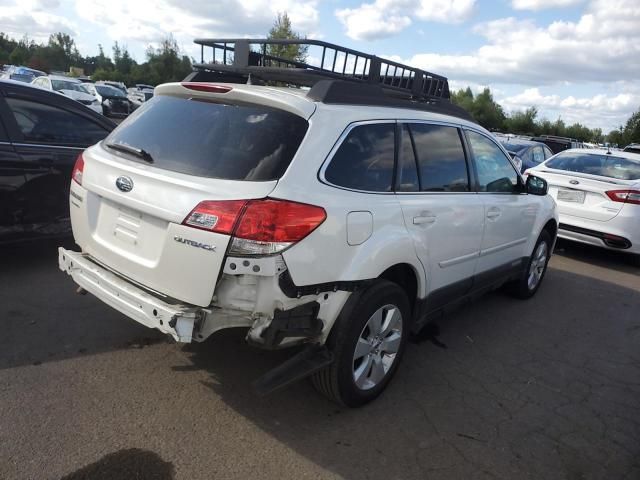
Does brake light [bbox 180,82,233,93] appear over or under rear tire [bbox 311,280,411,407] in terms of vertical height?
over

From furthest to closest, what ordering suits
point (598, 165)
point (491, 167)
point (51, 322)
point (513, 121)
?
point (513, 121)
point (598, 165)
point (491, 167)
point (51, 322)

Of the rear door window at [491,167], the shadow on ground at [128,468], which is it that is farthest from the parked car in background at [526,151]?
the shadow on ground at [128,468]

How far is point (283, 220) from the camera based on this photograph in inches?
101

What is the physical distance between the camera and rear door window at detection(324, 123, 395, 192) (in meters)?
2.92

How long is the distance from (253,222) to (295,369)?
2.74 ft

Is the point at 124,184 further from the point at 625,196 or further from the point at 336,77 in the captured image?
the point at 625,196

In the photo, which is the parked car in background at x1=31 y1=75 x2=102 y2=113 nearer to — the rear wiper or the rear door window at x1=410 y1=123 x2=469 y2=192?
the rear wiper

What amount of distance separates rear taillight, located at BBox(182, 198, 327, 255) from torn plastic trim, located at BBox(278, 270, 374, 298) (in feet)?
0.52

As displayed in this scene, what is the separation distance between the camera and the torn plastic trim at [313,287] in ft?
8.51

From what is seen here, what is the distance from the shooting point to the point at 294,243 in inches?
102

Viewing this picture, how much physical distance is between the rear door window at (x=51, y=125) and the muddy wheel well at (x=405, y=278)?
3566 millimetres

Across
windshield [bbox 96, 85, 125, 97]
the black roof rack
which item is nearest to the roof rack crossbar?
the black roof rack

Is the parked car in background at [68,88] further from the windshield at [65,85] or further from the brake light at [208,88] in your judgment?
the brake light at [208,88]

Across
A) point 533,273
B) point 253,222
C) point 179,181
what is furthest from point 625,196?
point 179,181
